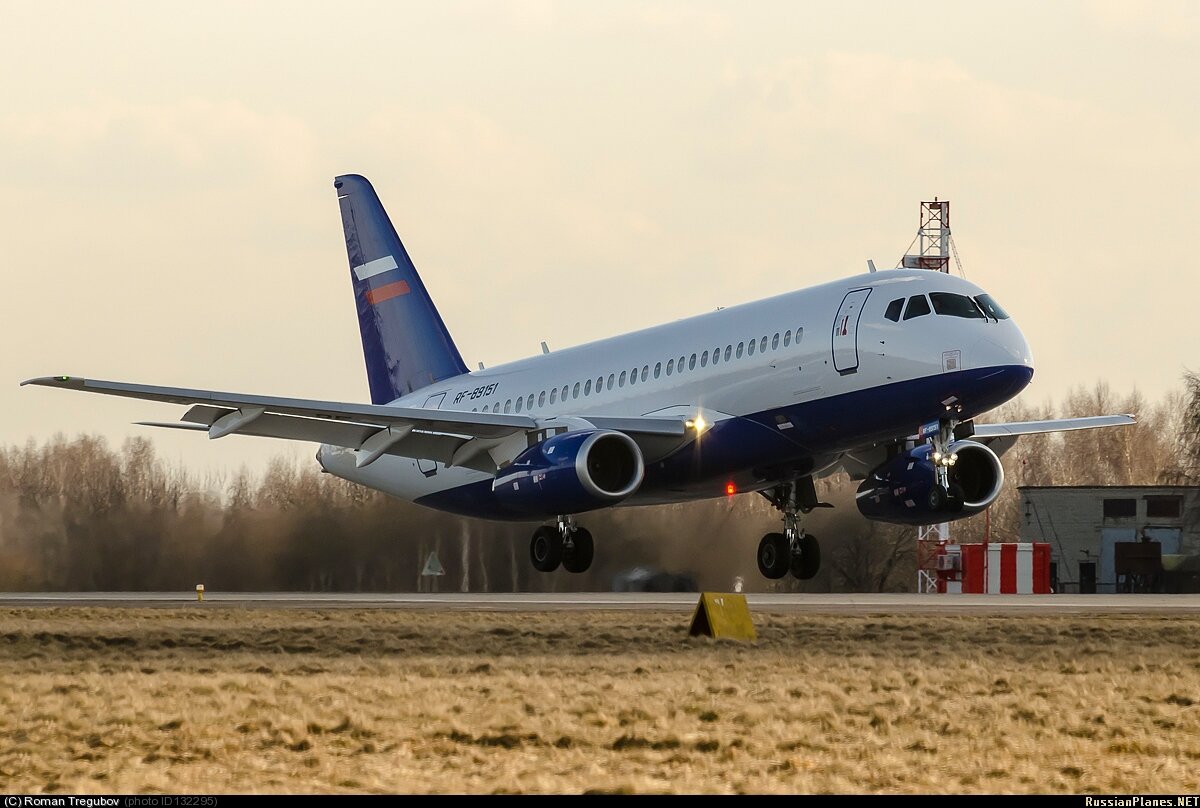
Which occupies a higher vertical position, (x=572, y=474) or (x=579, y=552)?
(x=572, y=474)

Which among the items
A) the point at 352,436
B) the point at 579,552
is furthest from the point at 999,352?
the point at 352,436

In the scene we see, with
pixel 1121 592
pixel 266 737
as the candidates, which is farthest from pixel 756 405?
pixel 1121 592

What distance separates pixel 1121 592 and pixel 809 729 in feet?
177

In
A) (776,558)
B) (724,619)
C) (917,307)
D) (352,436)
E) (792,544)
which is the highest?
(917,307)

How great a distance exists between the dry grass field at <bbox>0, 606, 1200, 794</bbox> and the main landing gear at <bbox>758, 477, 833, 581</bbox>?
1.92 metres

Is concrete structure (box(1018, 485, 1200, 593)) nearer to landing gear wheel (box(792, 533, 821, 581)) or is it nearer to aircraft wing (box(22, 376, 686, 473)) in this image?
landing gear wheel (box(792, 533, 821, 581))

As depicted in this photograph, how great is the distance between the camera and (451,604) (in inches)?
1850

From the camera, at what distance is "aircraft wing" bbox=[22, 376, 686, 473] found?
3089cm

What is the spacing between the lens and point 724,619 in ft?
107

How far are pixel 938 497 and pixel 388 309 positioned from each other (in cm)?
1814

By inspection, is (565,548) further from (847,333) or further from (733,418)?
(847,333)

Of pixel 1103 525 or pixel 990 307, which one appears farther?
pixel 1103 525

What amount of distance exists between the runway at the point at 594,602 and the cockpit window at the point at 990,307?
546 inches

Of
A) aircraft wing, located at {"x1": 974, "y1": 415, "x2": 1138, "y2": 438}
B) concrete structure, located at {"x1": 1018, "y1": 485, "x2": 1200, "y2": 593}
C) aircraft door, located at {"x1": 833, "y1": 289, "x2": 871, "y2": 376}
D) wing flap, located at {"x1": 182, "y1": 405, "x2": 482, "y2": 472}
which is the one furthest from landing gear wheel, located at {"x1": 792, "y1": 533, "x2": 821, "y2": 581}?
concrete structure, located at {"x1": 1018, "y1": 485, "x2": 1200, "y2": 593}
